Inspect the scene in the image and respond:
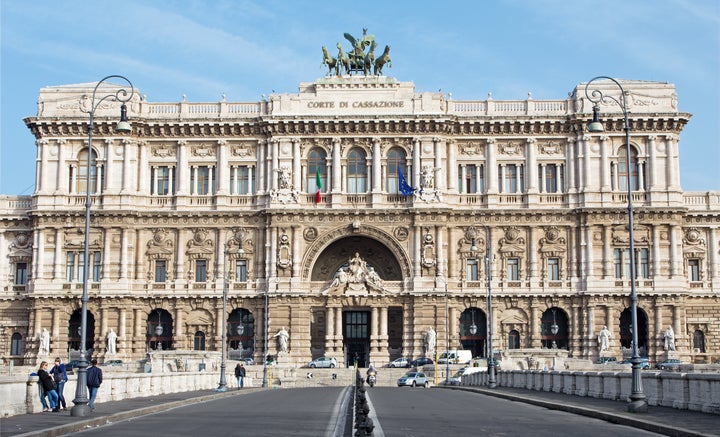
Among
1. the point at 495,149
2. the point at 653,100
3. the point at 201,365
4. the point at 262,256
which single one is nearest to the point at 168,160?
the point at 262,256

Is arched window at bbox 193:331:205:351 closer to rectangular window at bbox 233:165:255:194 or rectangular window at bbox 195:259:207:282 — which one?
rectangular window at bbox 195:259:207:282

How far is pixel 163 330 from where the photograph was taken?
300ft

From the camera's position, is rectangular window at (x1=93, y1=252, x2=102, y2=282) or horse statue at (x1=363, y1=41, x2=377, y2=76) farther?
horse statue at (x1=363, y1=41, x2=377, y2=76)

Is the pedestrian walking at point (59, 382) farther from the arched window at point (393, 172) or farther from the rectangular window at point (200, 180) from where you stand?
the arched window at point (393, 172)

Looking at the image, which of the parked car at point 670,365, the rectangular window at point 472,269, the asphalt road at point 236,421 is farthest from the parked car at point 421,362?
the asphalt road at point 236,421

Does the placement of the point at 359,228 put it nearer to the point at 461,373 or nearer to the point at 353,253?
the point at 353,253

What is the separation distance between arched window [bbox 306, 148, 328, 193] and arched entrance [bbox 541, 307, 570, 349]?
865 inches

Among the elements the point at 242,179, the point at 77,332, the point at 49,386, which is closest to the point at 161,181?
the point at 242,179

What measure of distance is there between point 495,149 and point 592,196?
9252 mm

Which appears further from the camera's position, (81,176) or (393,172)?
(81,176)

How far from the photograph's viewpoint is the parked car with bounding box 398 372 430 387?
75.3 metres

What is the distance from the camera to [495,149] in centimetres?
9250

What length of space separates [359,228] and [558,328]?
1890cm

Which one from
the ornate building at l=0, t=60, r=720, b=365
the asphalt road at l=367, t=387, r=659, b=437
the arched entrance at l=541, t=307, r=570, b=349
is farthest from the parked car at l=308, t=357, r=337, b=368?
the asphalt road at l=367, t=387, r=659, b=437
